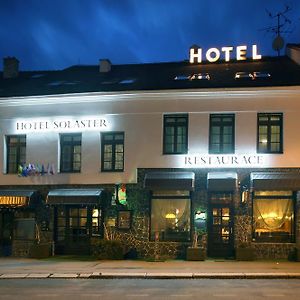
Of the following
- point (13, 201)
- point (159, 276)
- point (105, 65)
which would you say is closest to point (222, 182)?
point (159, 276)

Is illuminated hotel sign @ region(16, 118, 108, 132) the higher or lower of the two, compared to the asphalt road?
A: higher

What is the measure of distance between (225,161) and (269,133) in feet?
7.11

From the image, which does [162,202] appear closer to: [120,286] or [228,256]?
[228,256]

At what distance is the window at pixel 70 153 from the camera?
24703mm

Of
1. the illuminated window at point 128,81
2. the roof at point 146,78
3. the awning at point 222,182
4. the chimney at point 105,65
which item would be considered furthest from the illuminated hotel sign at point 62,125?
the chimney at point 105,65

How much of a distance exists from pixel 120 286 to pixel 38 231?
383 inches

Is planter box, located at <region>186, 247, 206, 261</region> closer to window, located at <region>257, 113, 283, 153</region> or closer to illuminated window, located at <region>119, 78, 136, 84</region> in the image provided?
window, located at <region>257, 113, 283, 153</region>

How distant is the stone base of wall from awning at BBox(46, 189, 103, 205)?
6.84 meters

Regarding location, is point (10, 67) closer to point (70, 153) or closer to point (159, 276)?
point (70, 153)

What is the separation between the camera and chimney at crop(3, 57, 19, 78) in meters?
30.8

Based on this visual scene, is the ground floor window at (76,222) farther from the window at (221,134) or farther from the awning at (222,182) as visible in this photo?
the window at (221,134)

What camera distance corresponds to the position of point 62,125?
24609 millimetres

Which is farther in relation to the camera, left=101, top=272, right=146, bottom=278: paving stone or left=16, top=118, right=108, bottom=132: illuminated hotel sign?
left=16, top=118, right=108, bottom=132: illuminated hotel sign

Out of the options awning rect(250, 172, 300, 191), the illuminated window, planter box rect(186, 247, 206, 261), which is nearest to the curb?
planter box rect(186, 247, 206, 261)
